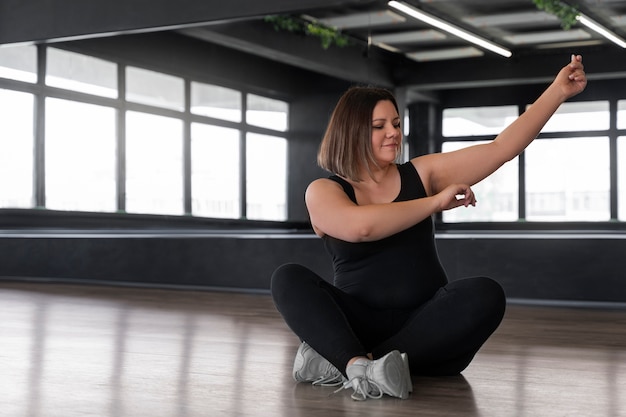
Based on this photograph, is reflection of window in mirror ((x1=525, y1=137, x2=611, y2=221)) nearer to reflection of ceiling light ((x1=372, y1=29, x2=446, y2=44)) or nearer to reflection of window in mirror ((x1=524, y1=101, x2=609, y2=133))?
reflection of window in mirror ((x1=524, y1=101, x2=609, y2=133))

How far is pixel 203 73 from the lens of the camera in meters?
5.69

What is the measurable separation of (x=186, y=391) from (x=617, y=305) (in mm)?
2939

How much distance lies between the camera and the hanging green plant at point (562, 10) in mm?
4406

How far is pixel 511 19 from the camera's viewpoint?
4.48 m

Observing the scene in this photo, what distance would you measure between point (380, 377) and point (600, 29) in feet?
10.1

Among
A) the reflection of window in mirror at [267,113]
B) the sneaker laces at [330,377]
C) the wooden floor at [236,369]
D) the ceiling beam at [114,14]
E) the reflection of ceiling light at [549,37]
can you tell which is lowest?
the wooden floor at [236,369]

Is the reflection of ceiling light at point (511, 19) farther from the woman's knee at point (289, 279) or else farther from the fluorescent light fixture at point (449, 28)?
the woman's knee at point (289, 279)

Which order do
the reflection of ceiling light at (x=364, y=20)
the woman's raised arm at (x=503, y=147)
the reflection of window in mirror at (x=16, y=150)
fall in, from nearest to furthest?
the woman's raised arm at (x=503, y=147) < the reflection of ceiling light at (x=364, y=20) < the reflection of window in mirror at (x=16, y=150)

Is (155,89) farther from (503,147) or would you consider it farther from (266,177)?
(503,147)

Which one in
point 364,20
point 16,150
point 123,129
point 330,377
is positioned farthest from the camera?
point 16,150

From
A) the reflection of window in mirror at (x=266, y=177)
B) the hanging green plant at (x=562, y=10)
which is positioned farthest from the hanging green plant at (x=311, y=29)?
the hanging green plant at (x=562, y=10)

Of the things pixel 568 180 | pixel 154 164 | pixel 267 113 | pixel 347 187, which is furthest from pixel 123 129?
pixel 347 187

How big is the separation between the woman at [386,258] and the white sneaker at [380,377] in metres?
0.10

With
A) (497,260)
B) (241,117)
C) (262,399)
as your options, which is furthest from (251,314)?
(262,399)
